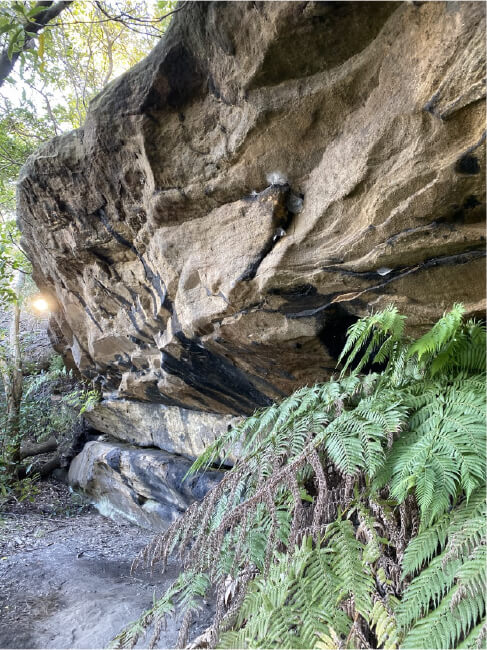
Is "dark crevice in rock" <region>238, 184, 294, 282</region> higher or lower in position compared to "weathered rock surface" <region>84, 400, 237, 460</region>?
higher

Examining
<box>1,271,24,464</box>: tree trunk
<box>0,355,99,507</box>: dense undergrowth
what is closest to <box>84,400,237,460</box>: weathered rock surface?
<box>0,355,99,507</box>: dense undergrowth

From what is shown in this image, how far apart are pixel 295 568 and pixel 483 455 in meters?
0.82

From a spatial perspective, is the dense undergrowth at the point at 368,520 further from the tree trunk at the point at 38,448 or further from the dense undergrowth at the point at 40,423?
the tree trunk at the point at 38,448

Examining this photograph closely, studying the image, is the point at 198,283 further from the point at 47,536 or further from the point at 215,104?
the point at 47,536

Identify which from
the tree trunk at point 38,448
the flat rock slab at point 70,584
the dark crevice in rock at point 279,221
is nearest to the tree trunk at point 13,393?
the tree trunk at point 38,448

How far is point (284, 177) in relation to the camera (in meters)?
2.38

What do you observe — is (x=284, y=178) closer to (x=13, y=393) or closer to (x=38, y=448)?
(x=13, y=393)

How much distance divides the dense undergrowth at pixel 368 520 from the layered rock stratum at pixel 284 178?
0.58 metres

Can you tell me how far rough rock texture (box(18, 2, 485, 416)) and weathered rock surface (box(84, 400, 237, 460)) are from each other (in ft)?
3.12

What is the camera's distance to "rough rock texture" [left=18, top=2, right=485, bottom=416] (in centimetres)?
176

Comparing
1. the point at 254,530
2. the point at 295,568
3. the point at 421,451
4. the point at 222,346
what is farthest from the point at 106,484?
the point at 421,451

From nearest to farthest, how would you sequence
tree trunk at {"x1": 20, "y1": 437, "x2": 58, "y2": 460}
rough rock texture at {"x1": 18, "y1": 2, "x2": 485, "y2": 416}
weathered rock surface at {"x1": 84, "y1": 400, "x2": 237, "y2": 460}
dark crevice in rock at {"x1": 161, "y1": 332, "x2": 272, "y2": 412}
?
1. rough rock texture at {"x1": 18, "y1": 2, "x2": 485, "y2": 416}
2. dark crevice in rock at {"x1": 161, "y1": 332, "x2": 272, "y2": 412}
3. weathered rock surface at {"x1": 84, "y1": 400, "x2": 237, "y2": 460}
4. tree trunk at {"x1": 20, "y1": 437, "x2": 58, "y2": 460}

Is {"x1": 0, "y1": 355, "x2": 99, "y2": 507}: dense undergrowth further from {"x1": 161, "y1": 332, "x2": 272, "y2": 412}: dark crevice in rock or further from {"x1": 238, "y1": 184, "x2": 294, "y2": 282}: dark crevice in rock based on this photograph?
{"x1": 238, "y1": 184, "x2": 294, "y2": 282}: dark crevice in rock

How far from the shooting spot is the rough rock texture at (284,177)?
69.3 inches
